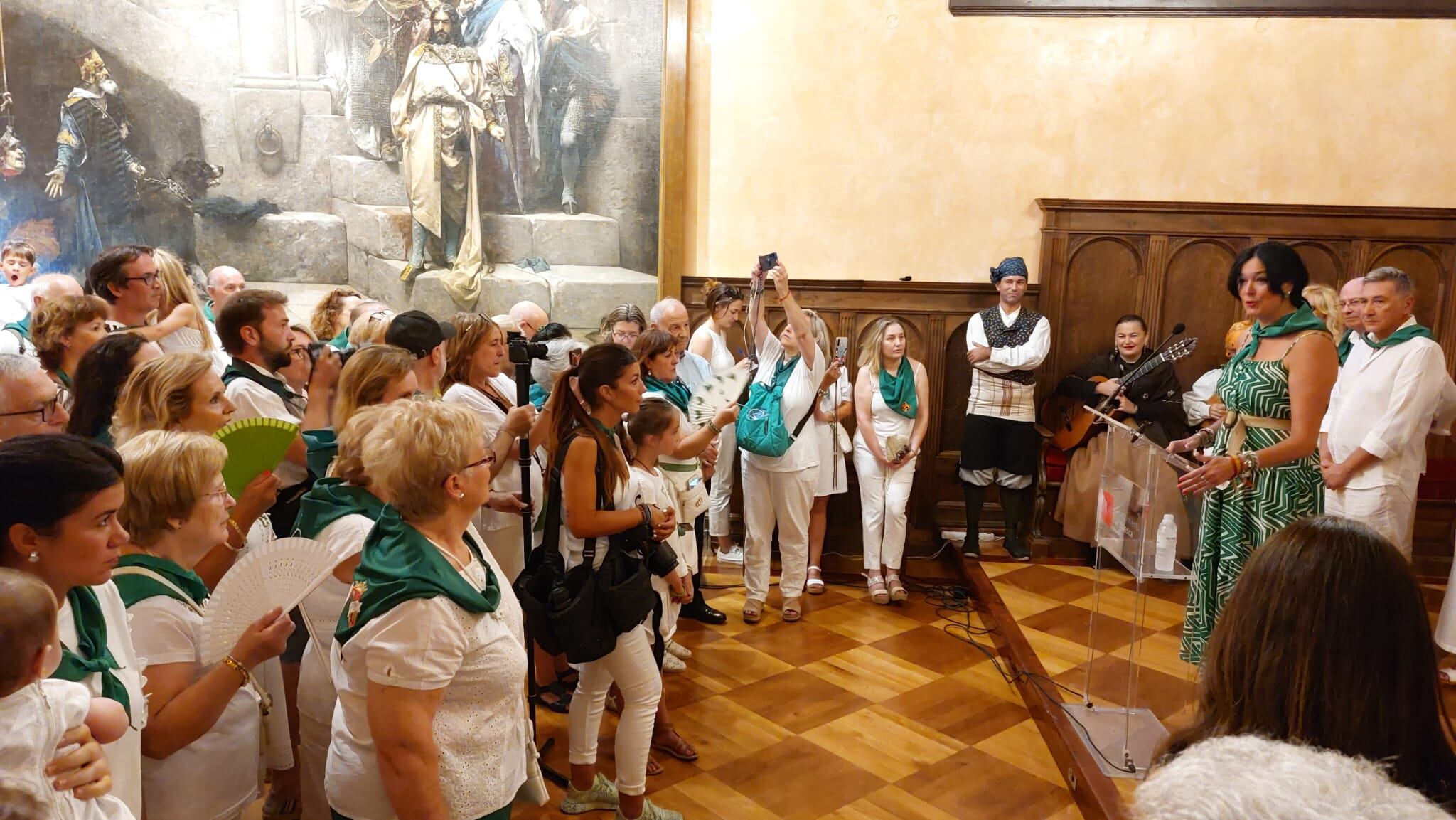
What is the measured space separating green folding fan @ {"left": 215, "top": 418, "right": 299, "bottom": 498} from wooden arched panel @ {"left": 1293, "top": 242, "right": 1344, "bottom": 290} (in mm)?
5937

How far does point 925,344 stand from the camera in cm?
620

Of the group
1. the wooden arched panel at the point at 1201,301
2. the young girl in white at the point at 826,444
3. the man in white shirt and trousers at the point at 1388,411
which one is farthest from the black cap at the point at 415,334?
the wooden arched panel at the point at 1201,301

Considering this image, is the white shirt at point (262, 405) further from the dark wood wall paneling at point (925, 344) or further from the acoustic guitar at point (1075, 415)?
the acoustic guitar at point (1075, 415)

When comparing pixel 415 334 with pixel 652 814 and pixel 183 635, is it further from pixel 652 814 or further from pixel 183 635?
pixel 652 814

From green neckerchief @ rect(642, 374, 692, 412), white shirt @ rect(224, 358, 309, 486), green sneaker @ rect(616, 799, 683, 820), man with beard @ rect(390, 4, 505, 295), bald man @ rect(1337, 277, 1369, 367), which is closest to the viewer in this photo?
white shirt @ rect(224, 358, 309, 486)

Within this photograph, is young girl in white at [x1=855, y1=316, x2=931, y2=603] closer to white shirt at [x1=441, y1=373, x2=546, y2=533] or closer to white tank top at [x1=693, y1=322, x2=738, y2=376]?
white tank top at [x1=693, y1=322, x2=738, y2=376]

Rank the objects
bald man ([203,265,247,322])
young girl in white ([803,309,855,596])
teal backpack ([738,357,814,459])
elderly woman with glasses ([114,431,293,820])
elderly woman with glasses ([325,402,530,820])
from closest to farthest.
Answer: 1. elderly woman with glasses ([325,402,530,820])
2. elderly woman with glasses ([114,431,293,820])
3. teal backpack ([738,357,814,459])
4. young girl in white ([803,309,855,596])
5. bald man ([203,265,247,322])

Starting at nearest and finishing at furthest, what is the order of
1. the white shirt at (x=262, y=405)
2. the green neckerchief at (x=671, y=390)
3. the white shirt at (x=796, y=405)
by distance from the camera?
1. the white shirt at (x=262, y=405)
2. the green neckerchief at (x=671, y=390)
3. the white shirt at (x=796, y=405)

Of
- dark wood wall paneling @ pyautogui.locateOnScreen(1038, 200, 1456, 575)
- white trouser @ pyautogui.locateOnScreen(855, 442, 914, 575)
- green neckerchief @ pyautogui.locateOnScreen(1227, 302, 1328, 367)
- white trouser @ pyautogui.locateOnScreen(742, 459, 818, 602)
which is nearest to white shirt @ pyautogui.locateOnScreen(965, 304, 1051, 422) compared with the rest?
dark wood wall paneling @ pyautogui.locateOnScreen(1038, 200, 1456, 575)

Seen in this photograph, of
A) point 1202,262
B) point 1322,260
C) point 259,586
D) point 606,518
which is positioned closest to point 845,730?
point 606,518

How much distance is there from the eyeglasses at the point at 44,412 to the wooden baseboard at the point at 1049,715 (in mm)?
2742

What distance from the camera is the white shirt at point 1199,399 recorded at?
18.6ft

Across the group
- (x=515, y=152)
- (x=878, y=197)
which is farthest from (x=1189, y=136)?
(x=515, y=152)

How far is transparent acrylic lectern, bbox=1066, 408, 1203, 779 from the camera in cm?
312
